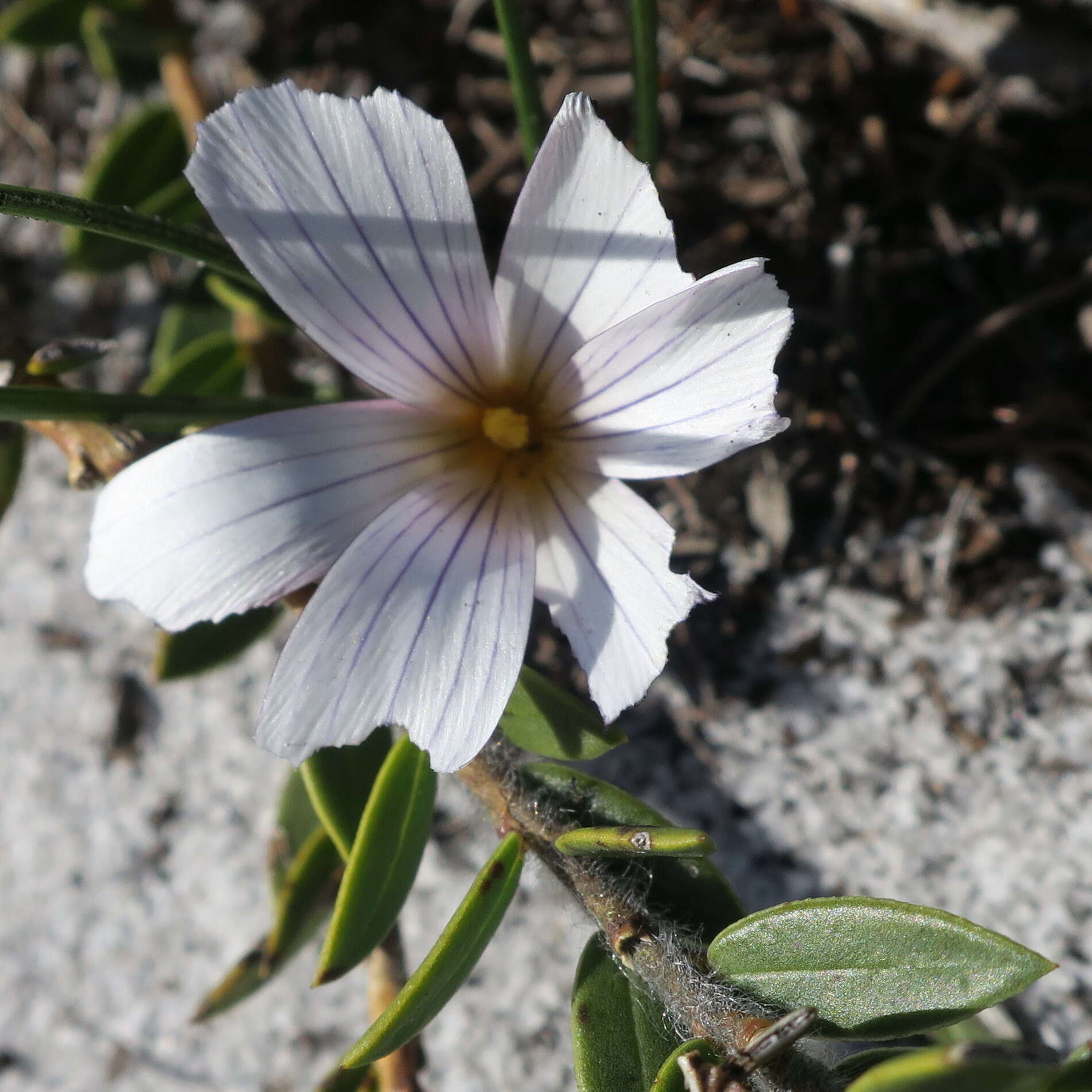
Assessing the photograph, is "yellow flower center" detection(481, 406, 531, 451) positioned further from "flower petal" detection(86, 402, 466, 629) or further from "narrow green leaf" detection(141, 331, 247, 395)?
"narrow green leaf" detection(141, 331, 247, 395)

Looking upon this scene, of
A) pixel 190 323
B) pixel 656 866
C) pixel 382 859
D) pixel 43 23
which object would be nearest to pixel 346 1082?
pixel 382 859

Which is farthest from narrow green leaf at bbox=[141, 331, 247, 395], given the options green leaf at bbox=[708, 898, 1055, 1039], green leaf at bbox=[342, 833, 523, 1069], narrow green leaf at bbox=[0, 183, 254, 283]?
green leaf at bbox=[708, 898, 1055, 1039]

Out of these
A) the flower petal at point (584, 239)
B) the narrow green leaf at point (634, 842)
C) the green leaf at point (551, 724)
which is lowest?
the narrow green leaf at point (634, 842)

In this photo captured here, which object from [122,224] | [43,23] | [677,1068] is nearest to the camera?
[677,1068]

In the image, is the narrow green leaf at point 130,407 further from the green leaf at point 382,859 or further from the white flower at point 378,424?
the green leaf at point 382,859

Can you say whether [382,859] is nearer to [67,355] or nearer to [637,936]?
[637,936]

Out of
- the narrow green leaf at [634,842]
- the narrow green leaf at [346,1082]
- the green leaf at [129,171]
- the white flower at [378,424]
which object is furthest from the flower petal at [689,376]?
the green leaf at [129,171]
